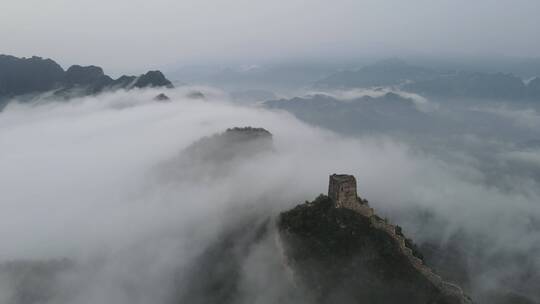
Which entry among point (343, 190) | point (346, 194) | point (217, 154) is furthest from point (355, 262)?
point (217, 154)

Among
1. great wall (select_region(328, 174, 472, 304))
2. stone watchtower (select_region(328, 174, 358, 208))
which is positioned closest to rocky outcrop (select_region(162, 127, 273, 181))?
stone watchtower (select_region(328, 174, 358, 208))

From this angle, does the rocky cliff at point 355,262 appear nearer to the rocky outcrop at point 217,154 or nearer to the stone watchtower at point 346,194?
the stone watchtower at point 346,194

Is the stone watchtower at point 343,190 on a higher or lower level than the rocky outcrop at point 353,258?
higher

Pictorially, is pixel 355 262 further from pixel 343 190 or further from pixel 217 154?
pixel 217 154

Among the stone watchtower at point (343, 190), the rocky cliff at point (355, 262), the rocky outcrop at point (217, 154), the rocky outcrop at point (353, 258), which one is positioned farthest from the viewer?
the rocky outcrop at point (217, 154)

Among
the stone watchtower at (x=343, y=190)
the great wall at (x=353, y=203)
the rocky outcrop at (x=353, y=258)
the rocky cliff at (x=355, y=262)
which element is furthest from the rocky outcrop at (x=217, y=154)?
the great wall at (x=353, y=203)

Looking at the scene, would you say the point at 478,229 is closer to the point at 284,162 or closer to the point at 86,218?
Result: the point at 284,162

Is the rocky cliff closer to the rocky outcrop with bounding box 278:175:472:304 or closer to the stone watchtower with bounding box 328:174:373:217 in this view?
the rocky outcrop with bounding box 278:175:472:304

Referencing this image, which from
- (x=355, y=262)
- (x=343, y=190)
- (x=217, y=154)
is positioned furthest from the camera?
(x=217, y=154)

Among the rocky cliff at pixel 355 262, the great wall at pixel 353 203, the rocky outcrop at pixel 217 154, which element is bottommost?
the rocky outcrop at pixel 217 154
